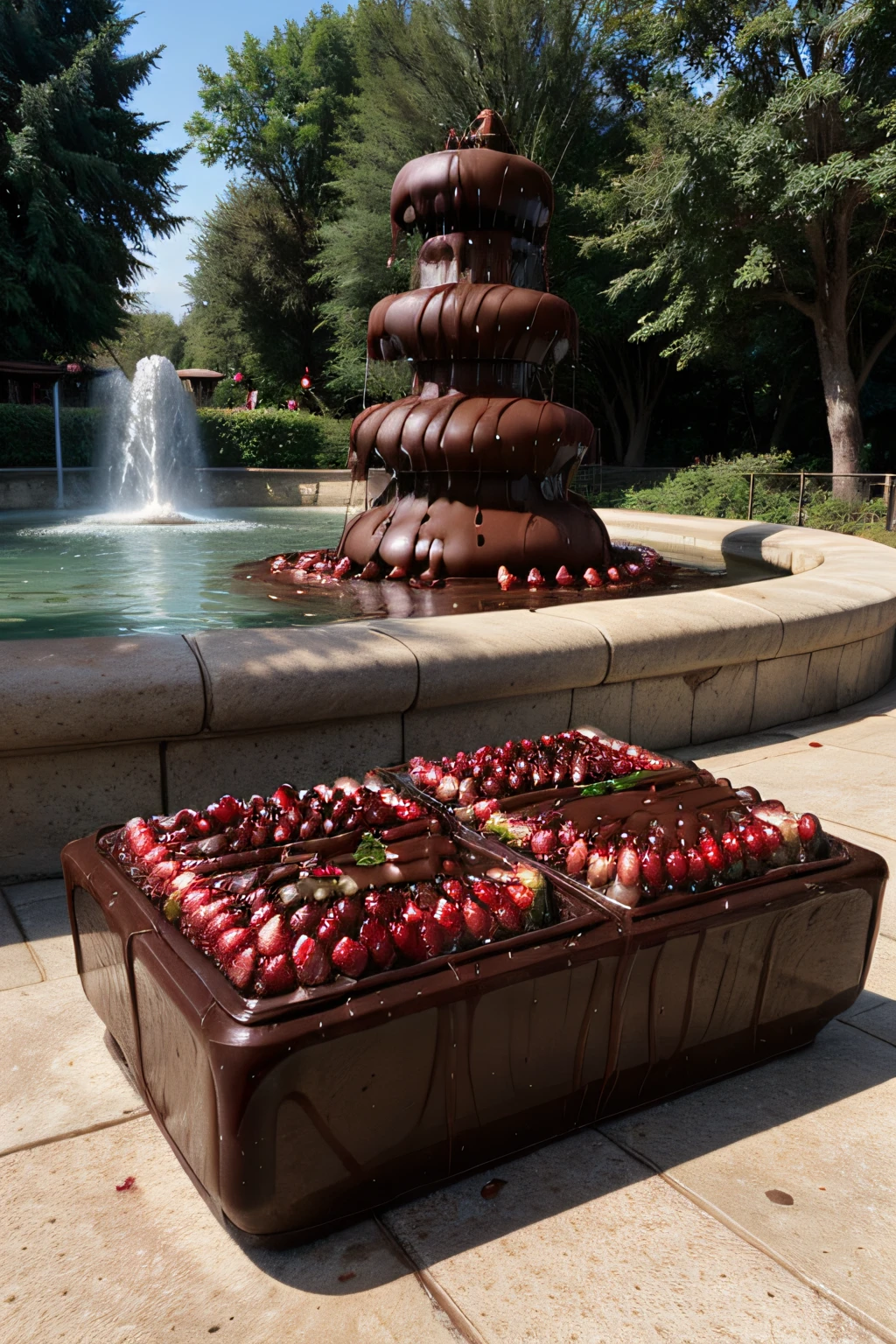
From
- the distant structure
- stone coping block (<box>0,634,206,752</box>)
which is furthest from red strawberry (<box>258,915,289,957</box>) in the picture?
the distant structure

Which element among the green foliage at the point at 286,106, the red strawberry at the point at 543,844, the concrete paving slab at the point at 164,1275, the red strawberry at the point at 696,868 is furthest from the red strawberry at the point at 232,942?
the green foliage at the point at 286,106

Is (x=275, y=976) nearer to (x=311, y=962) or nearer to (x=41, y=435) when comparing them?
(x=311, y=962)

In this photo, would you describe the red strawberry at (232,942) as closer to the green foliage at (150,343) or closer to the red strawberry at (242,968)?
the red strawberry at (242,968)

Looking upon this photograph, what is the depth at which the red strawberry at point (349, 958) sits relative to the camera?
1901 millimetres

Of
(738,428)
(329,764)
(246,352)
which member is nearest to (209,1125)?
(329,764)

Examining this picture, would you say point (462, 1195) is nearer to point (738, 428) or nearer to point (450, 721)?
point (450, 721)

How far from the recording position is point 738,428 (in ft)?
118

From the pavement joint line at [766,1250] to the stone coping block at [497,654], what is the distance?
216cm

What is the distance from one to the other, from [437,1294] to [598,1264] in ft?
1.05

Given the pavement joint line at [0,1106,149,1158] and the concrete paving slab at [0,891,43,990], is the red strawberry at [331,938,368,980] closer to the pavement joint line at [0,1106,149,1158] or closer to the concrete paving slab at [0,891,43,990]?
the pavement joint line at [0,1106,149,1158]

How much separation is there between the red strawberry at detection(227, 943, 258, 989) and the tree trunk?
76.8ft

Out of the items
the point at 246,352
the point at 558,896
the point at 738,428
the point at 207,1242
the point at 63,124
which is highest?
the point at 63,124

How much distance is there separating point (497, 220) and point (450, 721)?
4824 mm

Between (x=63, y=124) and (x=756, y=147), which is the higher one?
(x=63, y=124)
